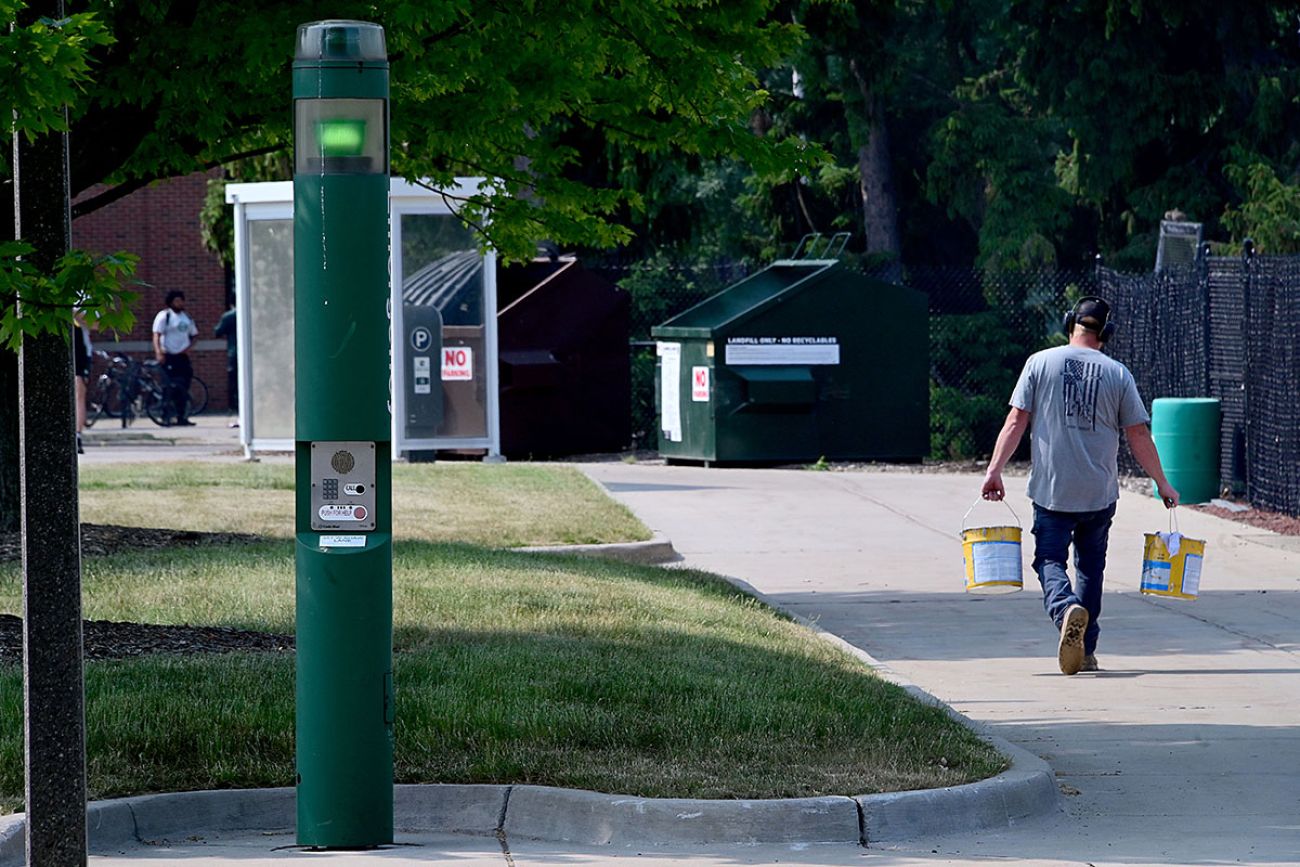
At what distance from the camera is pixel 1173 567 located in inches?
395

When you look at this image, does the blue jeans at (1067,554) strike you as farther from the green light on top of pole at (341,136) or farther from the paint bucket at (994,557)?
the green light on top of pole at (341,136)

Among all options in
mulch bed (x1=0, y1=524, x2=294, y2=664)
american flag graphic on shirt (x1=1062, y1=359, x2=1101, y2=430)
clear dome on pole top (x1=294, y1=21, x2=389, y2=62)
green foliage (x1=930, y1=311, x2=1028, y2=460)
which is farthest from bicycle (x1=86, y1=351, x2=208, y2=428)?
clear dome on pole top (x1=294, y1=21, x2=389, y2=62)

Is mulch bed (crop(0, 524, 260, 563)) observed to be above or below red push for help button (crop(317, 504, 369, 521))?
below

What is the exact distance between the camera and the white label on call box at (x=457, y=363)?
21.4 meters

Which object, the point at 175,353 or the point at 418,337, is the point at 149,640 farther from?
the point at 175,353

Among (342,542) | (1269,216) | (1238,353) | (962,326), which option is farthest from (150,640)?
(962,326)

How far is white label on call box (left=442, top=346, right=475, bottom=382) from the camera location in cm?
2142

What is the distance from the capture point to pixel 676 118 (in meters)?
10.3

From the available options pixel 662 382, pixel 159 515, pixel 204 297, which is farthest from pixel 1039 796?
pixel 204 297

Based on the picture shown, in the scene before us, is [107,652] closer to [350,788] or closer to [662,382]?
[350,788]

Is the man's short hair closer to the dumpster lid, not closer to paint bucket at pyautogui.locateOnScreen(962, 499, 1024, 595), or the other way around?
paint bucket at pyautogui.locateOnScreen(962, 499, 1024, 595)

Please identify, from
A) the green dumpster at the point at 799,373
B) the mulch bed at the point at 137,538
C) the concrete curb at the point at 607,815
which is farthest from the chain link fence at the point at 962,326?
the concrete curb at the point at 607,815

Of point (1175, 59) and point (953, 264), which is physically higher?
point (1175, 59)

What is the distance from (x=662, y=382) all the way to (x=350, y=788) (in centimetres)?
1600
